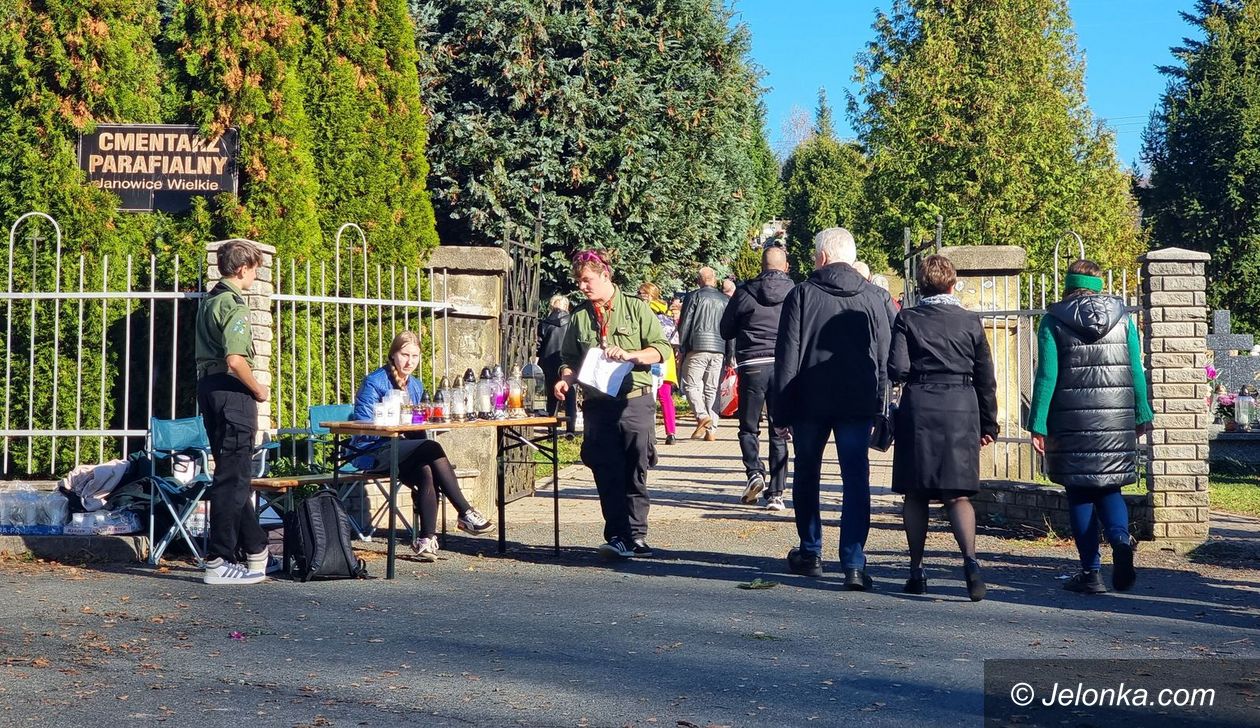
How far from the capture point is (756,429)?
10922 millimetres

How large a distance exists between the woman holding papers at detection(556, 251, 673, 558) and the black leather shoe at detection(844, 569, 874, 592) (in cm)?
157

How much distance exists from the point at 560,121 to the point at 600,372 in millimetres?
16458

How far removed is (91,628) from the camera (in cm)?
640

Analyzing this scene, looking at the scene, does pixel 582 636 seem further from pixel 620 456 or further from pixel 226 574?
pixel 226 574

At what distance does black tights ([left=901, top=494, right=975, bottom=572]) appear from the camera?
7141 mm

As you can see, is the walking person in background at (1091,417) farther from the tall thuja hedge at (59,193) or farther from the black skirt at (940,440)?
the tall thuja hedge at (59,193)

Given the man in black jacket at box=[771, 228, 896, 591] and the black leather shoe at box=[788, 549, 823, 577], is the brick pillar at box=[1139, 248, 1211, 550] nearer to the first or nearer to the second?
the man in black jacket at box=[771, 228, 896, 591]

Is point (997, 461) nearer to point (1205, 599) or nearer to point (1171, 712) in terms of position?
point (1205, 599)

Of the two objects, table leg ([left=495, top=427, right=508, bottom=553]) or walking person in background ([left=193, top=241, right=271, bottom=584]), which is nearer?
walking person in background ([left=193, top=241, right=271, bottom=584])

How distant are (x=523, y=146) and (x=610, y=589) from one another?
57.9 ft

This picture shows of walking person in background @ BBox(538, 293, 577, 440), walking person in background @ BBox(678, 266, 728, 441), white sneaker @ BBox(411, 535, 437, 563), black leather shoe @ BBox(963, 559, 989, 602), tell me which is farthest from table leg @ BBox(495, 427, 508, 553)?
walking person in background @ BBox(678, 266, 728, 441)

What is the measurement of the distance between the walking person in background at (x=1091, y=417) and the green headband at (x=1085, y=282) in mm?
43

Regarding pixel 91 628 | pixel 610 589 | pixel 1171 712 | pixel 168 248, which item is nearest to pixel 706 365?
pixel 168 248

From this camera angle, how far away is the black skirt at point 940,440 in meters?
7.14
